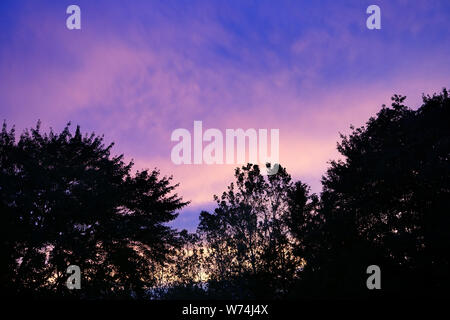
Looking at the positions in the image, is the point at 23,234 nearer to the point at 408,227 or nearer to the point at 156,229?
the point at 156,229

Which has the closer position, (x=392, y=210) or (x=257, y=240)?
(x=392, y=210)

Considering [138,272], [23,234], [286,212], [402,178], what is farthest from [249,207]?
[23,234]

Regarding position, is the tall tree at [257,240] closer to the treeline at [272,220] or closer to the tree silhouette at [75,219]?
the treeline at [272,220]

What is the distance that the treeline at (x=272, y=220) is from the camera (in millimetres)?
16250

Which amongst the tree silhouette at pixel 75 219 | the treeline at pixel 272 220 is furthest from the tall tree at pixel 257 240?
the tree silhouette at pixel 75 219

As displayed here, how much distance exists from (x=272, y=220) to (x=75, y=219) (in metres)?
16.0

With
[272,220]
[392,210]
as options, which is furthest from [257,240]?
[392,210]

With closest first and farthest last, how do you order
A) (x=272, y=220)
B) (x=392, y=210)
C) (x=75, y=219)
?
(x=75, y=219), (x=392, y=210), (x=272, y=220)

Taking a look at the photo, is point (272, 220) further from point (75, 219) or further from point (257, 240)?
point (75, 219)

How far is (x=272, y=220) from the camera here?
85.6 ft

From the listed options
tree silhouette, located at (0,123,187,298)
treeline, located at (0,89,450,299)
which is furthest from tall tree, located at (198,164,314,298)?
tree silhouette, located at (0,123,187,298)

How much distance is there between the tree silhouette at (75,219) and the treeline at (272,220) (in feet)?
0.23
